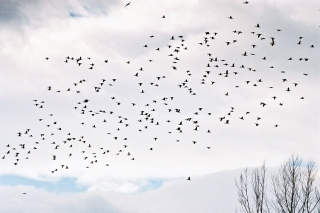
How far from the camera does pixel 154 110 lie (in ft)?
158

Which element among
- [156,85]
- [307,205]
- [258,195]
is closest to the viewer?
[307,205]

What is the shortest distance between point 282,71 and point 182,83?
9.09 meters

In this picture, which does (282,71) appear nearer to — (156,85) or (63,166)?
(156,85)

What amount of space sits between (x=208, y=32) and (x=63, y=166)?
67.6 feet

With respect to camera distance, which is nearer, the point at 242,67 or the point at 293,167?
the point at 293,167

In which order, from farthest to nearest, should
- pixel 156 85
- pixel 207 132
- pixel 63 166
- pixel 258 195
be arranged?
pixel 63 166, pixel 156 85, pixel 207 132, pixel 258 195

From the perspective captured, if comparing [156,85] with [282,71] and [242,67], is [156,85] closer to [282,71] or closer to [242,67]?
[242,67]

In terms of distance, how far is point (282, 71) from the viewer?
136ft

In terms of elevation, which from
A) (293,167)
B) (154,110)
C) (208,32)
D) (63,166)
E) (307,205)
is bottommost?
(307,205)

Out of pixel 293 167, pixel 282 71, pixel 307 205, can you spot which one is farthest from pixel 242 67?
pixel 307 205

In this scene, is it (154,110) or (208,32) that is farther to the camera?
(154,110)

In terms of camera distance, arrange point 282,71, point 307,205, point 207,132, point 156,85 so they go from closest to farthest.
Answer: point 307,205, point 282,71, point 207,132, point 156,85

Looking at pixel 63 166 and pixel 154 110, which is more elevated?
pixel 154 110

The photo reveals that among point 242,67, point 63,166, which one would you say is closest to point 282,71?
point 242,67
